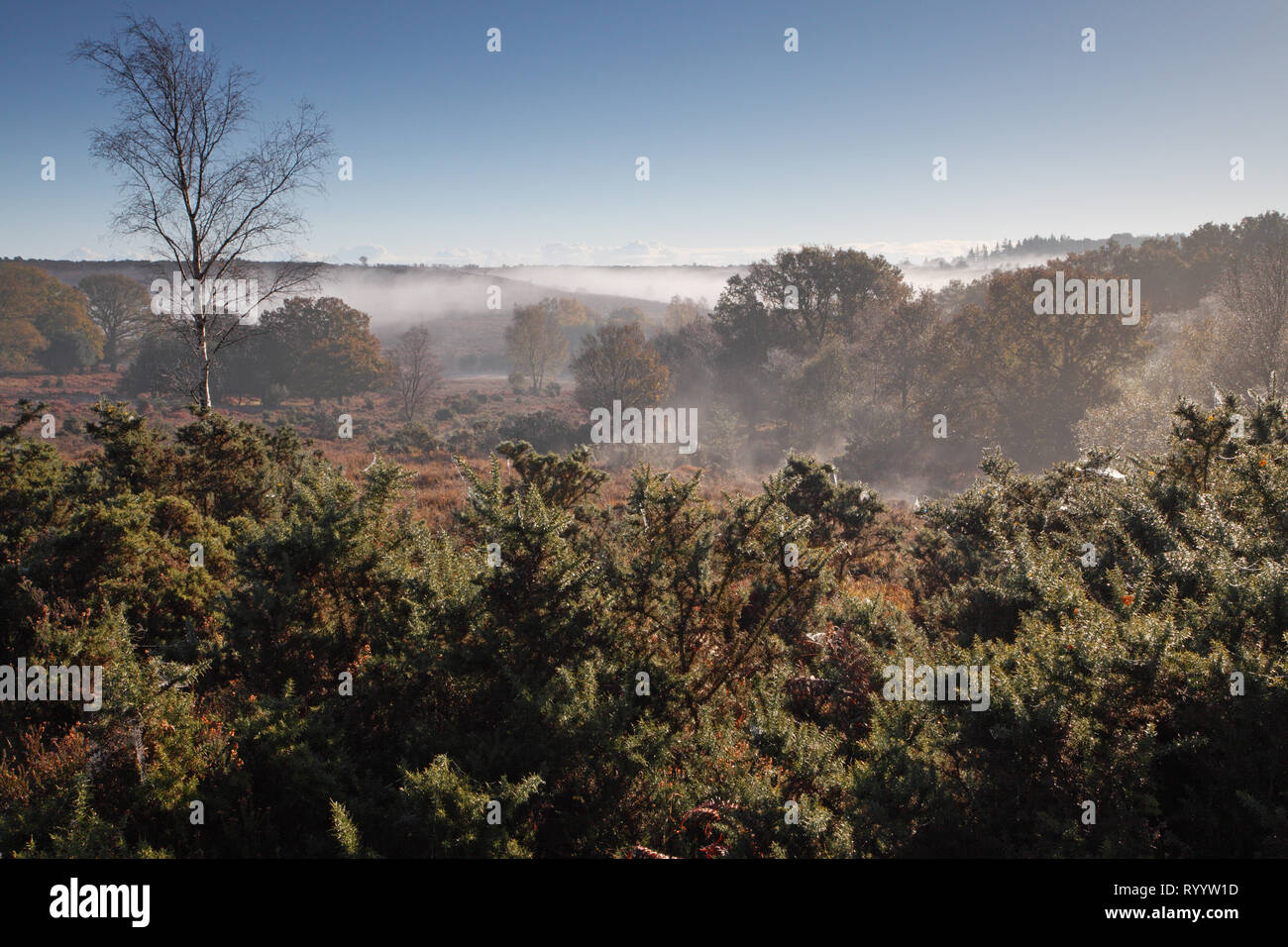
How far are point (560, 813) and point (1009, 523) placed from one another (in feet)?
24.3

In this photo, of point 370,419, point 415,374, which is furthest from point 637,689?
point 415,374

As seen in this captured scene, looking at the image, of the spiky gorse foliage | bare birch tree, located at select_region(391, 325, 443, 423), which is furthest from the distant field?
the spiky gorse foliage

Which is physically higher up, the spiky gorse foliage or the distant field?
the distant field

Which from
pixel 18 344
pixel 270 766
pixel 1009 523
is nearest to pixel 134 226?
pixel 270 766

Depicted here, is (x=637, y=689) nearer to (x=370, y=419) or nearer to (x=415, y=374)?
(x=370, y=419)

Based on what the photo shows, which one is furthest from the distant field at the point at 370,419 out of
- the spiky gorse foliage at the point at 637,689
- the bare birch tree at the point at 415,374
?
the spiky gorse foliage at the point at 637,689

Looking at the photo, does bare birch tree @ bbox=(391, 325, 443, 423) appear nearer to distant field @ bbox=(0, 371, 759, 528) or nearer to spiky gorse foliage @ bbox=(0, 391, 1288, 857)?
distant field @ bbox=(0, 371, 759, 528)

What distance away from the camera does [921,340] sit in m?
40.7

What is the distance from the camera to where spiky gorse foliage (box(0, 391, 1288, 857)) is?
324cm

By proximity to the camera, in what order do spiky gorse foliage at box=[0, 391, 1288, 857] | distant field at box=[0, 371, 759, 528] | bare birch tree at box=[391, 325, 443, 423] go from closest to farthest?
spiky gorse foliage at box=[0, 391, 1288, 857] < distant field at box=[0, 371, 759, 528] < bare birch tree at box=[391, 325, 443, 423]

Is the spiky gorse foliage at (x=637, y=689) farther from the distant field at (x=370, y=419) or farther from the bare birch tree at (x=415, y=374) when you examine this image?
the bare birch tree at (x=415, y=374)

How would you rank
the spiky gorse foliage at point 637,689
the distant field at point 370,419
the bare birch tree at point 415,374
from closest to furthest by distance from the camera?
the spiky gorse foliage at point 637,689 → the distant field at point 370,419 → the bare birch tree at point 415,374

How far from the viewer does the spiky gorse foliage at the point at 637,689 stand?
3.24m
